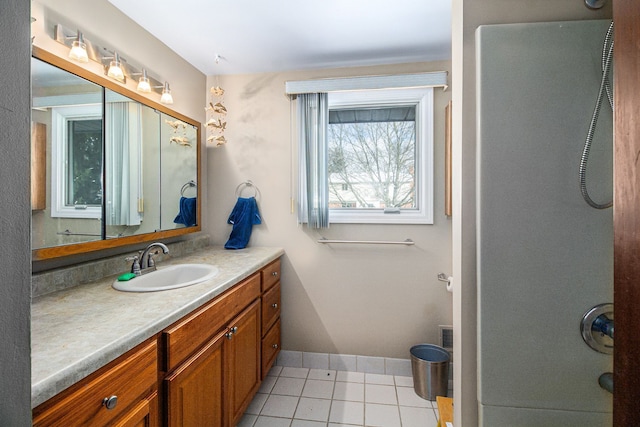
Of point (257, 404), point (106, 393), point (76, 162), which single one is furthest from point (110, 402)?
point (257, 404)

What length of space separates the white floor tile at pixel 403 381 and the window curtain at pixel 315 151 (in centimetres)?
127

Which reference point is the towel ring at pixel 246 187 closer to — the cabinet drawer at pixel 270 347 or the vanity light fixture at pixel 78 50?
the cabinet drawer at pixel 270 347

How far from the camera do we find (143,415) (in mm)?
958

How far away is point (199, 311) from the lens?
1.23m

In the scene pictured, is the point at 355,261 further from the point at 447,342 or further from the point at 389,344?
the point at 447,342

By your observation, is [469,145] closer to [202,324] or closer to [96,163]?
[202,324]

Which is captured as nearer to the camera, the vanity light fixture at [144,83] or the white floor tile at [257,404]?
the vanity light fixture at [144,83]

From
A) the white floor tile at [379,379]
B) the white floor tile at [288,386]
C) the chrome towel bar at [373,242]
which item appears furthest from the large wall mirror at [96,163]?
the white floor tile at [379,379]

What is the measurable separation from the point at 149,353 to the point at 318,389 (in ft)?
4.82

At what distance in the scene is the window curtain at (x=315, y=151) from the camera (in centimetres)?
227

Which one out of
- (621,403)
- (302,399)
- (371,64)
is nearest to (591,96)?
(621,403)

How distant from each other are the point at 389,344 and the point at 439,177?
4.40 ft

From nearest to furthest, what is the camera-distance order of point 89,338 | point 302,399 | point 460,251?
point 89,338
point 460,251
point 302,399

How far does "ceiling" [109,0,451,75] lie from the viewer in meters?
1.62
